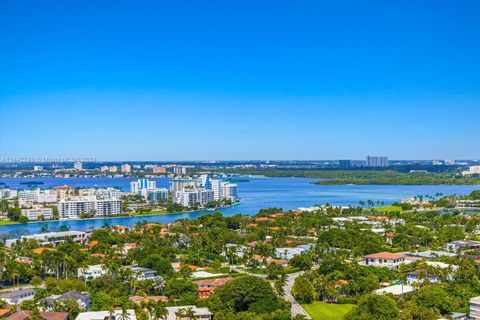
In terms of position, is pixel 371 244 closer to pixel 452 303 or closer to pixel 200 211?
pixel 452 303

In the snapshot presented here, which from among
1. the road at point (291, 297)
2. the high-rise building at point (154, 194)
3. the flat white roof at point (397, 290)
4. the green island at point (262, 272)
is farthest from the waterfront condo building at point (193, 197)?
the flat white roof at point (397, 290)

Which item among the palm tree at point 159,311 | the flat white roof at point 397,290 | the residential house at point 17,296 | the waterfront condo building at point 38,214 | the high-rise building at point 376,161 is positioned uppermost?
the high-rise building at point 376,161

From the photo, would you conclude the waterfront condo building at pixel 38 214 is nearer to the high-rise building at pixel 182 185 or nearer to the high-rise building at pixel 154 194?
the high-rise building at pixel 154 194

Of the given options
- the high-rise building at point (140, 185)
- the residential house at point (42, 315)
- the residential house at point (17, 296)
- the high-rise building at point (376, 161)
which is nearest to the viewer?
the residential house at point (42, 315)

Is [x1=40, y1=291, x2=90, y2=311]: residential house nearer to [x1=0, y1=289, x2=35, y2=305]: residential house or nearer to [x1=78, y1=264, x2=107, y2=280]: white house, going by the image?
[x1=0, y1=289, x2=35, y2=305]: residential house

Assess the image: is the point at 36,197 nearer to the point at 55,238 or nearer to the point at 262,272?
the point at 55,238

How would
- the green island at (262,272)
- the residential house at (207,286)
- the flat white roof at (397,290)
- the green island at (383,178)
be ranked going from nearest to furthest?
the green island at (262,272)
the flat white roof at (397,290)
the residential house at (207,286)
the green island at (383,178)
